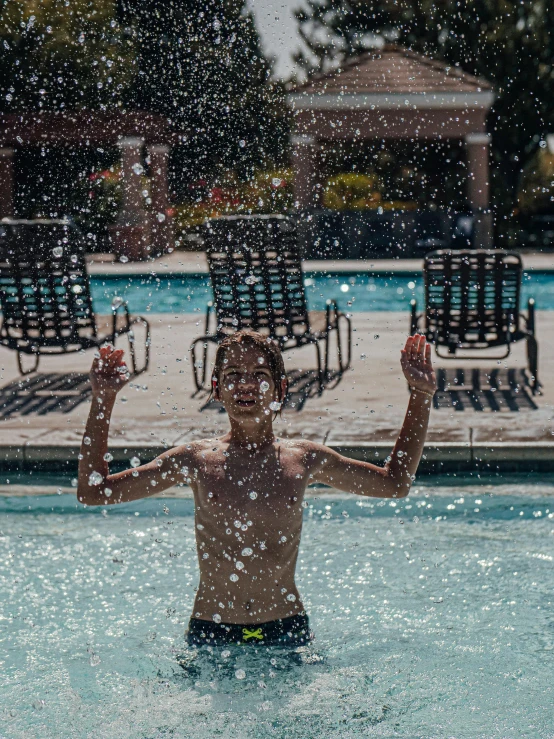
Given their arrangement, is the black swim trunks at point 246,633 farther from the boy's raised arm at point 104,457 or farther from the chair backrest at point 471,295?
the chair backrest at point 471,295

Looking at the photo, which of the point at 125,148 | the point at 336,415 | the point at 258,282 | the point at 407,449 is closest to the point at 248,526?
the point at 407,449

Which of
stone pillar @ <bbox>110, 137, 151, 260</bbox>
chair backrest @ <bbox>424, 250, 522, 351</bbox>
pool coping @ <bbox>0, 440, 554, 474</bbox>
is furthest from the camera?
stone pillar @ <bbox>110, 137, 151, 260</bbox>

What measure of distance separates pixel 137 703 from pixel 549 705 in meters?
1.48

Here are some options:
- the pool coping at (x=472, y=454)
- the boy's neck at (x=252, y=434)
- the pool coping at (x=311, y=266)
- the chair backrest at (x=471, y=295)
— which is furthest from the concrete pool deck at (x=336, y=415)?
the pool coping at (x=311, y=266)

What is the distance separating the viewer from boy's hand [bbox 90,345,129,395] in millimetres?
2984

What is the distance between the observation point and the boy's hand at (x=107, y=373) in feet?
9.79

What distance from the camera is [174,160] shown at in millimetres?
25109

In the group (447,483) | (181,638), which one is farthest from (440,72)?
(181,638)

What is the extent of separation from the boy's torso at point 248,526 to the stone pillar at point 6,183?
2122 cm

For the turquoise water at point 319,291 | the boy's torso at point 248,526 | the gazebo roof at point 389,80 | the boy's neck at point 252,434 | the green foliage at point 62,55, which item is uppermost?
the green foliage at point 62,55

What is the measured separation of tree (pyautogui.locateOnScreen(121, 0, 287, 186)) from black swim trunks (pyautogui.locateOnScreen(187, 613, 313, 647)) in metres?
21.7

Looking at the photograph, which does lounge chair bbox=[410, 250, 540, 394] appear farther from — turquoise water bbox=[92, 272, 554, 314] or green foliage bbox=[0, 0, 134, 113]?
green foliage bbox=[0, 0, 134, 113]

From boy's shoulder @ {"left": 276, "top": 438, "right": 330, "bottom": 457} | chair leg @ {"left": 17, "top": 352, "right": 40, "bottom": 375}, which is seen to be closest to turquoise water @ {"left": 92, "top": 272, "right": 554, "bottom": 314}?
chair leg @ {"left": 17, "top": 352, "right": 40, "bottom": 375}

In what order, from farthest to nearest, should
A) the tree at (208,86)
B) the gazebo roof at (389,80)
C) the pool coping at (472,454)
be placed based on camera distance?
the tree at (208,86), the gazebo roof at (389,80), the pool coping at (472,454)
